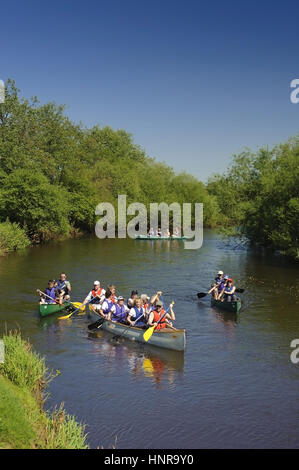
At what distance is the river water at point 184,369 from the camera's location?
46.5 ft

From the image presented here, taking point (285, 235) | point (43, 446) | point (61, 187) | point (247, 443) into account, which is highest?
point (61, 187)

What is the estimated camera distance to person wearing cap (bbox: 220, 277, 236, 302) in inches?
1115

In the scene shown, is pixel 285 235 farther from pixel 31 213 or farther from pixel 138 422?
pixel 138 422

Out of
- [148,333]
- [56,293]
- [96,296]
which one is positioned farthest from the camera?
[56,293]

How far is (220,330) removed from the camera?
80.2ft

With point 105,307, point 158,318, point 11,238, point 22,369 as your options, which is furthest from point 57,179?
point 22,369

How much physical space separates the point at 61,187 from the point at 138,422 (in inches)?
2142

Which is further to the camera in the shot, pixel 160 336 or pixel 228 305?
pixel 228 305

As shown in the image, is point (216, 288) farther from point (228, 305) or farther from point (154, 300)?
point (154, 300)

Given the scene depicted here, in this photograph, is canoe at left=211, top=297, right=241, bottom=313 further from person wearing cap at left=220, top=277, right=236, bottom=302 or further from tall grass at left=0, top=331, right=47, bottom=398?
tall grass at left=0, top=331, right=47, bottom=398

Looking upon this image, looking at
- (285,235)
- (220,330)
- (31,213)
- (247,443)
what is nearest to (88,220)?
(31,213)

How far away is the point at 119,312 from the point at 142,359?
4.12m

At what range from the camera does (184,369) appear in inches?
749

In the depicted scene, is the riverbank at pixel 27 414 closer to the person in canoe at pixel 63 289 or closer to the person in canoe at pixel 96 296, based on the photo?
the person in canoe at pixel 96 296
